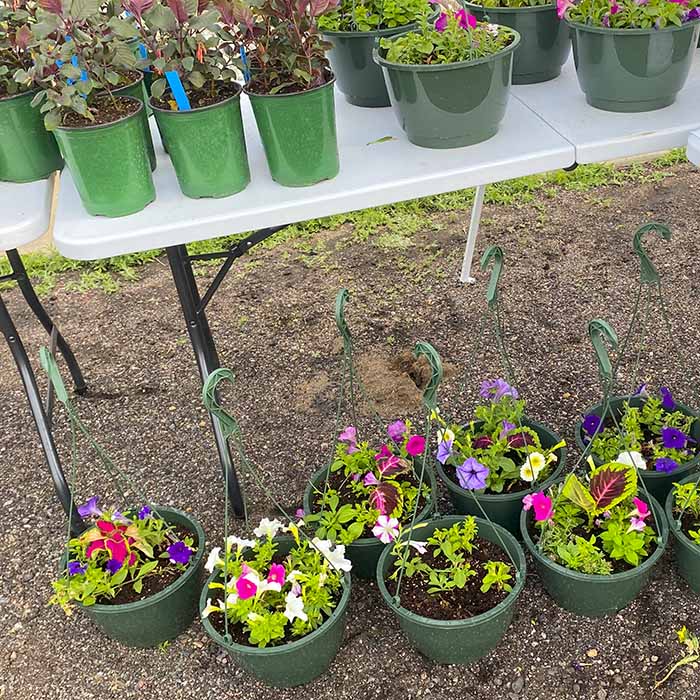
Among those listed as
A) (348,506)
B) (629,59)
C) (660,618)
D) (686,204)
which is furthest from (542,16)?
(686,204)

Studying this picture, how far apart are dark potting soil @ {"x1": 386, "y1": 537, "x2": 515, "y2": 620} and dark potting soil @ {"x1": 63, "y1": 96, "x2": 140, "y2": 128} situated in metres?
1.08

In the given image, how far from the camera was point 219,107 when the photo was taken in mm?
1354

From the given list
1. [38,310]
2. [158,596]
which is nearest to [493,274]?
[158,596]

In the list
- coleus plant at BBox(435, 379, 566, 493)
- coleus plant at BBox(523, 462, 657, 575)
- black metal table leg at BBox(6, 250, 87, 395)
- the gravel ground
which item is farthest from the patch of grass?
coleus plant at BBox(523, 462, 657, 575)

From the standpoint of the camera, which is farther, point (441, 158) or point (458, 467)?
point (458, 467)

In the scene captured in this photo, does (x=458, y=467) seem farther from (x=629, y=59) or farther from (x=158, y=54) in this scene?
(x=158, y=54)

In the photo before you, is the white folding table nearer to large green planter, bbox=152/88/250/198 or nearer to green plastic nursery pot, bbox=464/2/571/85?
large green planter, bbox=152/88/250/198

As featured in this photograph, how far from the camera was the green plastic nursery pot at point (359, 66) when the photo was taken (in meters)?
1.68

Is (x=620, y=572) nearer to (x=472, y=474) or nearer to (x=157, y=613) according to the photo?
(x=472, y=474)

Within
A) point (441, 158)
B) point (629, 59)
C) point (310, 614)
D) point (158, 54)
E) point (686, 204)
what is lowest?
point (686, 204)

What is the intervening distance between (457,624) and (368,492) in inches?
15.3

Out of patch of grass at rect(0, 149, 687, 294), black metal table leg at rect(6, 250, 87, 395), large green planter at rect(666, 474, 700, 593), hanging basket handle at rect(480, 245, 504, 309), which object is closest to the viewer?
hanging basket handle at rect(480, 245, 504, 309)

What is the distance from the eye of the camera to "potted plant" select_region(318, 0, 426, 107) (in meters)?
1.68

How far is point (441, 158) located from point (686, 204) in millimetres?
2233
